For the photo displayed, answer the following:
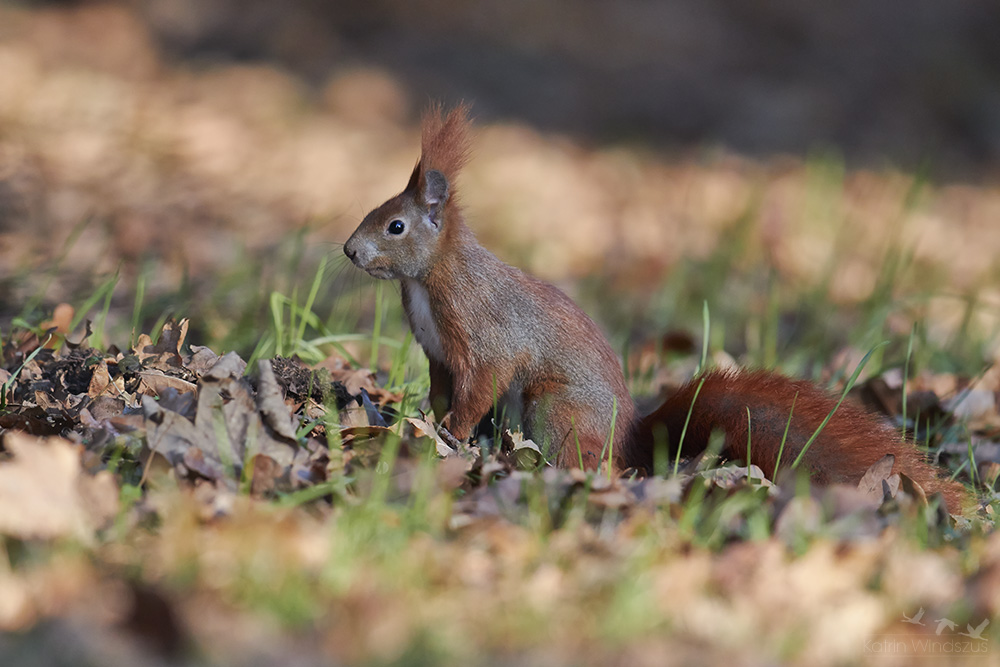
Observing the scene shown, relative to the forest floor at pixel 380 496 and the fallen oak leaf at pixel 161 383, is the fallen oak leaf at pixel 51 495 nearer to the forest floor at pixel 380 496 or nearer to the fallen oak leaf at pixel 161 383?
the forest floor at pixel 380 496

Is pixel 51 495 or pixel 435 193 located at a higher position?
pixel 435 193

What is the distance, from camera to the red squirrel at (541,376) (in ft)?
8.82

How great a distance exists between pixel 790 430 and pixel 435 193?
116cm

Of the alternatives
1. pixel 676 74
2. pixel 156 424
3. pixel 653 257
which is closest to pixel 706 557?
pixel 156 424

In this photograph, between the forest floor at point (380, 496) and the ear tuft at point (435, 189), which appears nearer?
the forest floor at point (380, 496)

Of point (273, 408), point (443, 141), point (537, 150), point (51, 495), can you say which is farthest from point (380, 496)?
point (537, 150)

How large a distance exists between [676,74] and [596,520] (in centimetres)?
858

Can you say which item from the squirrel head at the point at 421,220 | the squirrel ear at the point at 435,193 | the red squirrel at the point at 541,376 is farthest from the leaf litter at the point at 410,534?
the squirrel ear at the point at 435,193

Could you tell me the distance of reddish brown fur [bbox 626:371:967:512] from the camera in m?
2.64

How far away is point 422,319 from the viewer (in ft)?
9.91

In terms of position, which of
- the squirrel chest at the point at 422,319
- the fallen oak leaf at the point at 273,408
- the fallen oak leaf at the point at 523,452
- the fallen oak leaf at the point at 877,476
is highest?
the squirrel chest at the point at 422,319

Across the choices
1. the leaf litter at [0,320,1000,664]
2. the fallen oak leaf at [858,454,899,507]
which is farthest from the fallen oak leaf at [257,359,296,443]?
the fallen oak leaf at [858,454,899,507]

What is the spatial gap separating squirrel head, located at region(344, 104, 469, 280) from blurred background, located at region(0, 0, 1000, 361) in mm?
328

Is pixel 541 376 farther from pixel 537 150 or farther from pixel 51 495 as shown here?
pixel 537 150
